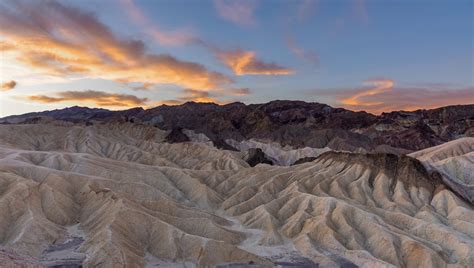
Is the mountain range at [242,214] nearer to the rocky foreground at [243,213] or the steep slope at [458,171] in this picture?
the rocky foreground at [243,213]

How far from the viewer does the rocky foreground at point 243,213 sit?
192 feet

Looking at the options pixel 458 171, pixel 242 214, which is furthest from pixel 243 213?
pixel 458 171

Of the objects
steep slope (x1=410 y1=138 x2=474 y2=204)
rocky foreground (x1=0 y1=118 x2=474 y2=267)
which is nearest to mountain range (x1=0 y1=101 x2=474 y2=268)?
rocky foreground (x1=0 y1=118 x2=474 y2=267)

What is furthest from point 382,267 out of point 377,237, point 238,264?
point 238,264

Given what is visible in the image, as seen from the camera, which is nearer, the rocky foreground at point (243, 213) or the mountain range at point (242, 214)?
the mountain range at point (242, 214)

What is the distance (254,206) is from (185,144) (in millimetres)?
85959

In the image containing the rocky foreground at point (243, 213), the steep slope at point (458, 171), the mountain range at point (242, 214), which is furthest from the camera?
the steep slope at point (458, 171)

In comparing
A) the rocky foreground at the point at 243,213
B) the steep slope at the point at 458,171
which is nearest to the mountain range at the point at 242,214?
the rocky foreground at the point at 243,213

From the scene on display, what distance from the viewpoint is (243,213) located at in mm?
82812

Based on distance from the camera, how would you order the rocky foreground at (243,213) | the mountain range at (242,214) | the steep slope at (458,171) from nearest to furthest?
the mountain range at (242,214), the rocky foreground at (243,213), the steep slope at (458,171)

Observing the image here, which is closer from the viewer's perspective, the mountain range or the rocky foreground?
the mountain range

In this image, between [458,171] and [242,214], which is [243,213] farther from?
[458,171]

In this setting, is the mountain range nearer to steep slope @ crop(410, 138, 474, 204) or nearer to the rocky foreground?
the rocky foreground

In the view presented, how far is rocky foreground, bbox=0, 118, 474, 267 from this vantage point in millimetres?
58438
